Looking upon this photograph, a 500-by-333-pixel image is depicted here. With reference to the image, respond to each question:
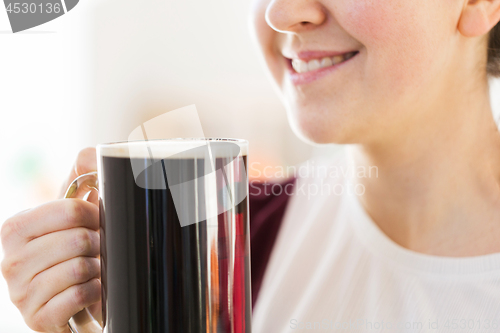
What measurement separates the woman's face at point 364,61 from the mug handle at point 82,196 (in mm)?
308

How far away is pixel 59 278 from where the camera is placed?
0.46 metres

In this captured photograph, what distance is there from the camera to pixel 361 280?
69cm

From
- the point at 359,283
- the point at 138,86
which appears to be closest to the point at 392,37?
the point at 359,283

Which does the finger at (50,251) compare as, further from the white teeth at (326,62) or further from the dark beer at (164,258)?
the white teeth at (326,62)

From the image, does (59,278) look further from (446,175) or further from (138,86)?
(138,86)

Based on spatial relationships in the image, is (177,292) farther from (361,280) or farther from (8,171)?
(8,171)

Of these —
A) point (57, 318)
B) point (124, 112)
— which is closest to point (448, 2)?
point (57, 318)

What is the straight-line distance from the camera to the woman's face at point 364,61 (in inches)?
21.3

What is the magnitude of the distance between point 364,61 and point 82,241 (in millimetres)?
422

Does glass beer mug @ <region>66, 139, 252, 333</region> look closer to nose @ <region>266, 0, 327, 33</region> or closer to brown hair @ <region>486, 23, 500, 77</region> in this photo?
nose @ <region>266, 0, 327, 33</region>
